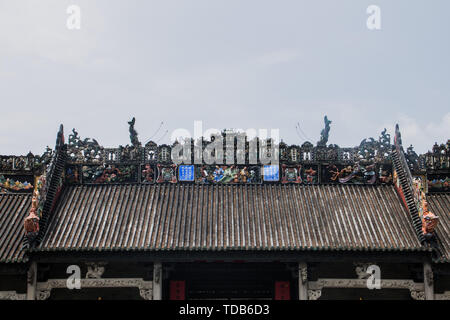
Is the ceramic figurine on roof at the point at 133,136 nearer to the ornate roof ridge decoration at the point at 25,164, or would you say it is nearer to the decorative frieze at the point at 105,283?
the ornate roof ridge decoration at the point at 25,164

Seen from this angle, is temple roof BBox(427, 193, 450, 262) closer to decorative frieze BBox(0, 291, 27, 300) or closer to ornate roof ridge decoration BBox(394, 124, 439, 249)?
ornate roof ridge decoration BBox(394, 124, 439, 249)

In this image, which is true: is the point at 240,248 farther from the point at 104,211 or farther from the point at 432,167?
the point at 432,167

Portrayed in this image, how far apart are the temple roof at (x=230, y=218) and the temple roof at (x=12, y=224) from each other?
964mm

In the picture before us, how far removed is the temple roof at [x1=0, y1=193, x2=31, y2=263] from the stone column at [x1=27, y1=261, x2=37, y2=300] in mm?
418

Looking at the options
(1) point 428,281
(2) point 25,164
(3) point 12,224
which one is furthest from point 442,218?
(2) point 25,164

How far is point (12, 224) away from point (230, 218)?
673 cm

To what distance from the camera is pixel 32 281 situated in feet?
48.3

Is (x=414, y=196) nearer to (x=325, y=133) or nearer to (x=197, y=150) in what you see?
(x=325, y=133)

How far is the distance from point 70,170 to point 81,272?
3.93 meters

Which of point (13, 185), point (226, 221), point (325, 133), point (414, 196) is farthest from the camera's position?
point (325, 133)

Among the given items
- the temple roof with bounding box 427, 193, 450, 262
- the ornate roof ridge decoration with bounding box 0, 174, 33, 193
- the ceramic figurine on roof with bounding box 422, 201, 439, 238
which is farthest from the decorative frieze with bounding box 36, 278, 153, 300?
the temple roof with bounding box 427, 193, 450, 262

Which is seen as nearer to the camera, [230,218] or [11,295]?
[11,295]

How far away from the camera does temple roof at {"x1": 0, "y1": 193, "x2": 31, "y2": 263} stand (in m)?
14.8


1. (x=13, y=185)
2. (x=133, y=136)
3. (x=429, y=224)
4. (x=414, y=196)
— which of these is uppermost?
(x=133, y=136)
